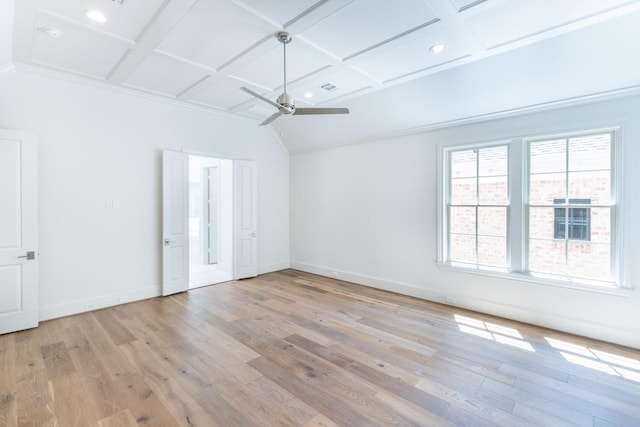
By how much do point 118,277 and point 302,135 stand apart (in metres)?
4.05

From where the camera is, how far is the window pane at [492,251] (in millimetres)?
4074

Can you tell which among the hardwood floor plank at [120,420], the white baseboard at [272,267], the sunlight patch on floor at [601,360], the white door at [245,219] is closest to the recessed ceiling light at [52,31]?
the white door at [245,219]

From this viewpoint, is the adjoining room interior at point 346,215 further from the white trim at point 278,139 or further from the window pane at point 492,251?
the white trim at point 278,139

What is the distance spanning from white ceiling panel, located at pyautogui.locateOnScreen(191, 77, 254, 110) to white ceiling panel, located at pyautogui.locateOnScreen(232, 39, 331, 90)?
1.15 ft

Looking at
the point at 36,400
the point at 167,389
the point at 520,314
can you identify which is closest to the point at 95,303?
the point at 36,400

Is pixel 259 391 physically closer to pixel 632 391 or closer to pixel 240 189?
pixel 632 391

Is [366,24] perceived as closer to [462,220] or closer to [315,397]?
[462,220]

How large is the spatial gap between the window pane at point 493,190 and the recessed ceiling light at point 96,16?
15.7 ft

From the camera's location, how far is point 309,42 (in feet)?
9.77

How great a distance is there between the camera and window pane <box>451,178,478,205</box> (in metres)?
4.34

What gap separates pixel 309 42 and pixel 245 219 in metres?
3.79

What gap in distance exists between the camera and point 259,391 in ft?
7.84

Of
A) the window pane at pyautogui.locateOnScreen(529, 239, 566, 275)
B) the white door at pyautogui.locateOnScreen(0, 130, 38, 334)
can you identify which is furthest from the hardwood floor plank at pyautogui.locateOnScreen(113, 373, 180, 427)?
the window pane at pyautogui.locateOnScreen(529, 239, 566, 275)

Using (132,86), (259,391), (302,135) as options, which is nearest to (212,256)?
(302,135)
